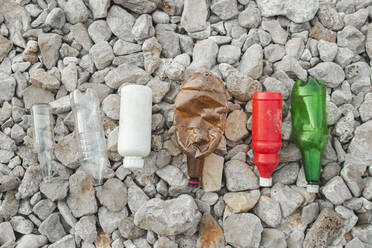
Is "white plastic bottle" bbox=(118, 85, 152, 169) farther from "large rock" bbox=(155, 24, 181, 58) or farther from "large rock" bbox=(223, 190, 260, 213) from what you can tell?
"large rock" bbox=(223, 190, 260, 213)

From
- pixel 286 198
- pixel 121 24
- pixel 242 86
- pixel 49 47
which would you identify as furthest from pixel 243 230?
pixel 49 47

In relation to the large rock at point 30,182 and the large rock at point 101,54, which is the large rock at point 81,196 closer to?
the large rock at point 30,182

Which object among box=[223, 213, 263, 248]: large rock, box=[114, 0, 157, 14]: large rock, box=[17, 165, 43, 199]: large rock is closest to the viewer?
box=[223, 213, 263, 248]: large rock

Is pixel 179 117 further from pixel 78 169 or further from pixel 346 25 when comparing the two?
pixel 346 25

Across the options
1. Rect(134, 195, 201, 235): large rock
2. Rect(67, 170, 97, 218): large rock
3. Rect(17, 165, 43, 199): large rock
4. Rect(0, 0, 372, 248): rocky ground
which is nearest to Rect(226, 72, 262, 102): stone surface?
Rect(0, 0, 372, 248): rocky ground

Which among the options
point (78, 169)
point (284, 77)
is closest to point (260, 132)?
point (284, 77)
